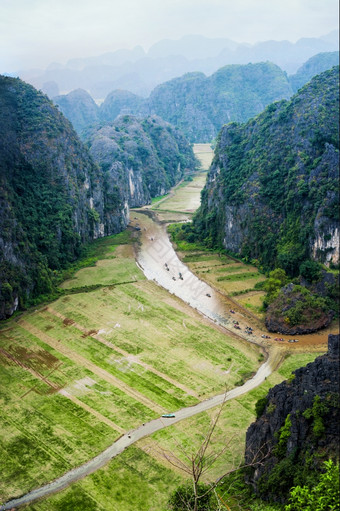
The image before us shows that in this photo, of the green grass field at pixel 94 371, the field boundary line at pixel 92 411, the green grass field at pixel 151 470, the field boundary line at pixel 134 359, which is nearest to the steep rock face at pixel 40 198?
the green grass field at pixel 94 371

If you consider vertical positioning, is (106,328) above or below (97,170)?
below

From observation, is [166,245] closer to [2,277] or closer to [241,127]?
[241,127]

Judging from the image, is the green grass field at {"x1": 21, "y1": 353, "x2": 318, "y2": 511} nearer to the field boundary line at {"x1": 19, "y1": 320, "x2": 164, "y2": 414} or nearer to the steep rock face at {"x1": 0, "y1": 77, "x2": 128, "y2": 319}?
the field boundary line at {"x1": 19, "y1": 320, "x2": 164, "y2": 414}

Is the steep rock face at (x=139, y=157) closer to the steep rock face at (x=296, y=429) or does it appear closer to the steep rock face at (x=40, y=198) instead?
the steep rock face at (x=40, y=198)

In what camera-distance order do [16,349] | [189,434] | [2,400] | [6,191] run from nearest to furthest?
[189,434] < [2,400] < [16,349] < [6,191]

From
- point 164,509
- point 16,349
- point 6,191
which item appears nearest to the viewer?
point 164,509

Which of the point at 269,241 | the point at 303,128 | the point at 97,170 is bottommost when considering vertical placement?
the point at 269,241

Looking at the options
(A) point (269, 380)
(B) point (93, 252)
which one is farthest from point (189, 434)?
(B) point (93, 252)
